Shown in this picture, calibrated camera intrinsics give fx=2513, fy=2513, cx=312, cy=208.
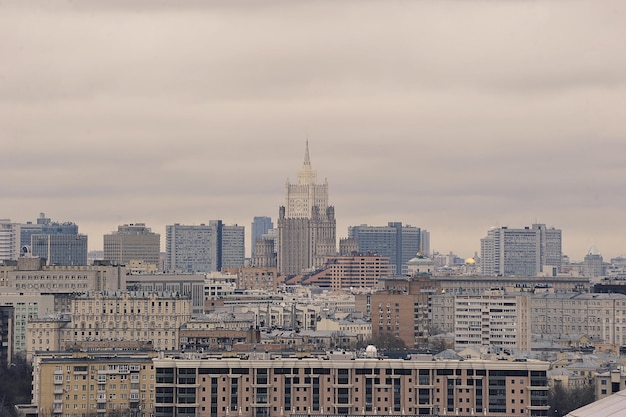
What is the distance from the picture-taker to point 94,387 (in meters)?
97.2

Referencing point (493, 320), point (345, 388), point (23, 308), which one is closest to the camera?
point (345, 388)

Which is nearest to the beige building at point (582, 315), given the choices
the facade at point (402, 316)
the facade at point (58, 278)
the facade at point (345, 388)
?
the facade at point (402, 316)

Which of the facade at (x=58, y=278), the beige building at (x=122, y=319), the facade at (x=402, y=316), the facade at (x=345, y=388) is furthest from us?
the facade at (x=402, y=316)

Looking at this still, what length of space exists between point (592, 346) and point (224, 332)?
89.0 feet

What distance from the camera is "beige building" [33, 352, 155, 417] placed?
9650 cm

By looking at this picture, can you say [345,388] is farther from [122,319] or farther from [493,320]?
[493,320]

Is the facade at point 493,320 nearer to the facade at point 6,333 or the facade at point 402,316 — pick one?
the facade at point 402,316

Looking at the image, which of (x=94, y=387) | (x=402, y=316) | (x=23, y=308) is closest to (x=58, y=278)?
(x=23, y=308)

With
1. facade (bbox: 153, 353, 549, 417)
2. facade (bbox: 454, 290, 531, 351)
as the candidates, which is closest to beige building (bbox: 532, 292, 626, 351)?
facade (bbox: 454, 290, 531, 351)

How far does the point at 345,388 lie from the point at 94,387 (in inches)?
460

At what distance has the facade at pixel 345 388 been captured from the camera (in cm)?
8975

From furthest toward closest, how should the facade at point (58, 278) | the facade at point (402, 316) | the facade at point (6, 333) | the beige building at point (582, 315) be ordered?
the beige building at point (582, 315) → the facade at point (402, 316) → the facade at point (58, 278) → the facade at point (6, 333)

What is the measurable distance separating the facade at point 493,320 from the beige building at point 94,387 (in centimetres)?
5089

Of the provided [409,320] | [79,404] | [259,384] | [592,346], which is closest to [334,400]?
[259,384]
